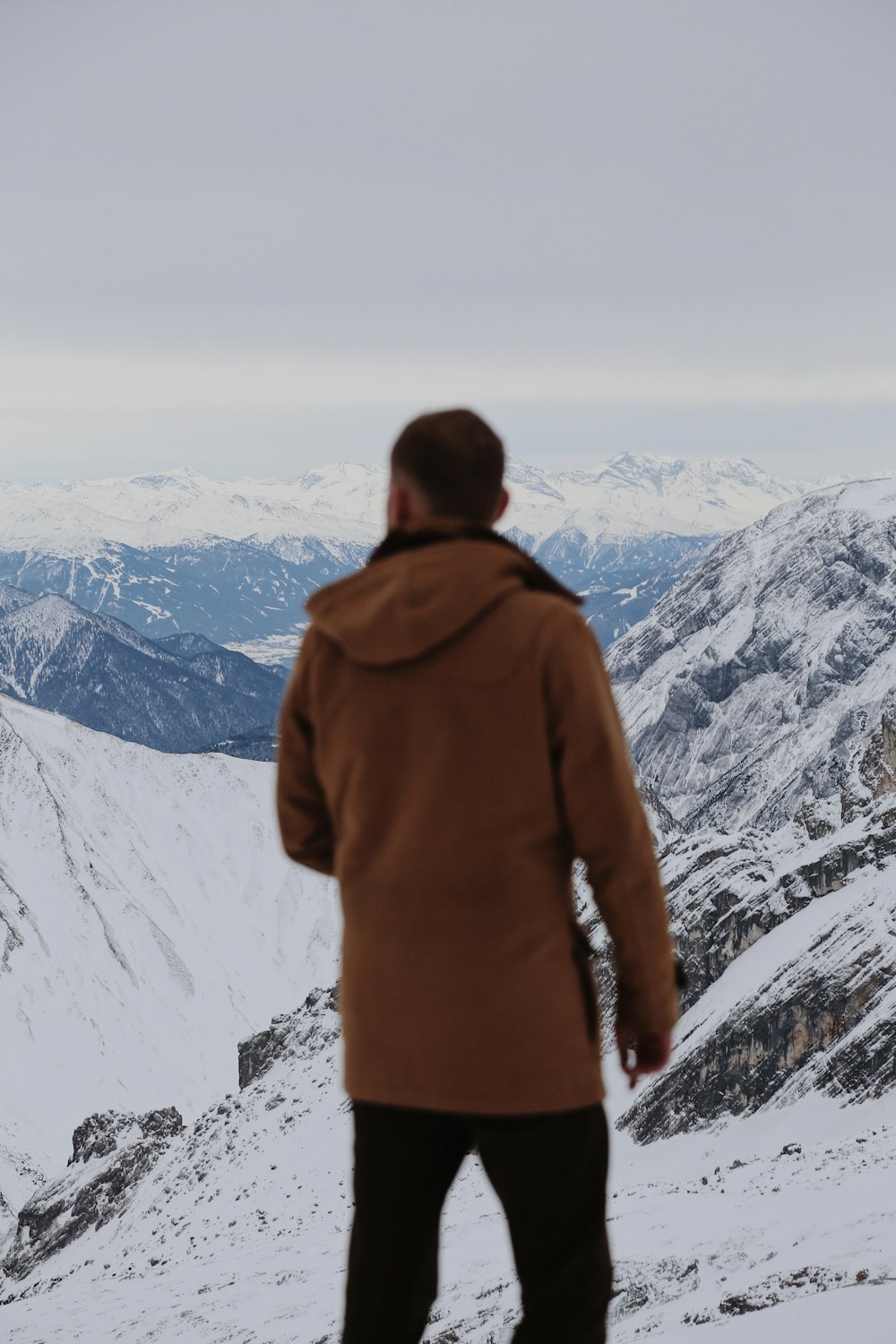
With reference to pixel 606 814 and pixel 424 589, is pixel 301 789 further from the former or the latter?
pixel 606 814

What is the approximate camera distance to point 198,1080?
117062 millimetres

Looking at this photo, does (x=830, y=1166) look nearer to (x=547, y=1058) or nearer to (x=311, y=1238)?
(x=311, y=1238)

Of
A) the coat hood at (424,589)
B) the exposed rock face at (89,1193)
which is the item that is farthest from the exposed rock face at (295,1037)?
the coat hood at (424,589)

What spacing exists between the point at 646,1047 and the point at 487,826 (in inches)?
35.1

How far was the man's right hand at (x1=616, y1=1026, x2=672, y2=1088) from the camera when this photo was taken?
3572mm

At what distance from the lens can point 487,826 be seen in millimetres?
3404

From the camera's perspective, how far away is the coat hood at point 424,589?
3.34 meters

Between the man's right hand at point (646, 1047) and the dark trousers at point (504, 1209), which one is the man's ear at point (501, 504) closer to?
the man's right hand at point (646, 1047)

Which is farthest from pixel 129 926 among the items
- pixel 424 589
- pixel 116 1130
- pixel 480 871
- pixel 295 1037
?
pixel 424 589

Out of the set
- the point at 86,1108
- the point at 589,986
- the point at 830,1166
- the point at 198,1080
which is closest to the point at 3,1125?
the point at 86,1108

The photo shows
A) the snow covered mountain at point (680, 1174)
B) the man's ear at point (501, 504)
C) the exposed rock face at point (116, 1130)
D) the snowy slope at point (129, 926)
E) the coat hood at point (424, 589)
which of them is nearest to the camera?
the coat hood at point (424, 589)

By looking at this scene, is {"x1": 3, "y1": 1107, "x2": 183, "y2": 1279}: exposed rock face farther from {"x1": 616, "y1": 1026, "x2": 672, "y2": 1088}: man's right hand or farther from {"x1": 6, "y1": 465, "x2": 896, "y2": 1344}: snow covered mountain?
{"x1": 616, "y1": 1026, "x2": 672, "y2": 1088}: man's right hand

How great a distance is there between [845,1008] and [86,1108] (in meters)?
95.1

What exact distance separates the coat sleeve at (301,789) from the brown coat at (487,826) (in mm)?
295
